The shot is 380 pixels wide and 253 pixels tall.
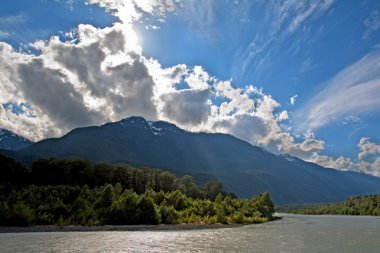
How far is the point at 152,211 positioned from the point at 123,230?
16.0 m

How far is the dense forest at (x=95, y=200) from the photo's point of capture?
77.9 metres

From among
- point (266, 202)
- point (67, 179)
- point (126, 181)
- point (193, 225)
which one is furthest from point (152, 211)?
point (266, 202)

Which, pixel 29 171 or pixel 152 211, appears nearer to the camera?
pixel 152 211

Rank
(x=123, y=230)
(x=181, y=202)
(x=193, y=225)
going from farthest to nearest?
(x=181, y=202), (x=193, y=225), (x=123, y=230)

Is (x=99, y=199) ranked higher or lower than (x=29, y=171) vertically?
lower

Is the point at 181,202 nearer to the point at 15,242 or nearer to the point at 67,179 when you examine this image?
the point at 67,179

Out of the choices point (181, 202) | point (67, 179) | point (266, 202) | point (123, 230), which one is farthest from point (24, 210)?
point (266, 202)

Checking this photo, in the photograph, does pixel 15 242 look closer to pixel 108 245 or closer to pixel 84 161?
pixel 108 245

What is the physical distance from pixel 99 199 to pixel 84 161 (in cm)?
6793

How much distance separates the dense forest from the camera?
77.9 meters

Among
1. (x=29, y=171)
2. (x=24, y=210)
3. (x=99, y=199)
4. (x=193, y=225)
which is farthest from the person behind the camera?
(x=29, y=171)

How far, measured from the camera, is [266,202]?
592 feet

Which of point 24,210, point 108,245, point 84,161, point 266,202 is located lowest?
point 108,245

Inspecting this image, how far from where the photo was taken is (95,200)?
3556 inches
